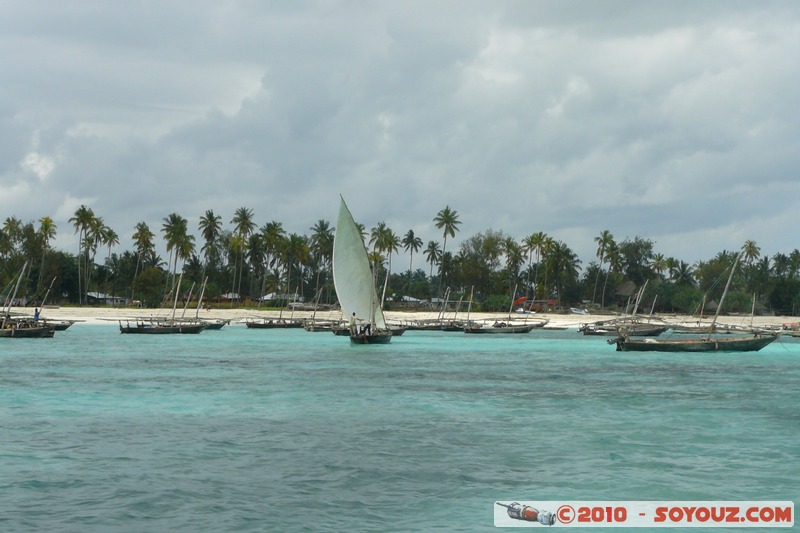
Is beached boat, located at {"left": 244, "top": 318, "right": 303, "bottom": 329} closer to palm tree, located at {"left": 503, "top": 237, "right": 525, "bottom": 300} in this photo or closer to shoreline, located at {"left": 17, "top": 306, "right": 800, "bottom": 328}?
shoreline, located at {"left": 17, "top": 306, "right": 800, "bottom": 328}

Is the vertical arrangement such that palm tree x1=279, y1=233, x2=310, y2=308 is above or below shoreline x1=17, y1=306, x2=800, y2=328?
above

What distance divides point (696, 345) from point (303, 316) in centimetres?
6644

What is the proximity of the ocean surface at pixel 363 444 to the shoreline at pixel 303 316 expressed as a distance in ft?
227

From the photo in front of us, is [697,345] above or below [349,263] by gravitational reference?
below

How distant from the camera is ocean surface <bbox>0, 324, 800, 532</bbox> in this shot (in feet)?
51.6

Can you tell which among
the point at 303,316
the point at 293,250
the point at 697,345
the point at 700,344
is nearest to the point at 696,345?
the point at 697,345

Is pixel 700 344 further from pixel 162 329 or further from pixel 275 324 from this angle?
pixel 275 324

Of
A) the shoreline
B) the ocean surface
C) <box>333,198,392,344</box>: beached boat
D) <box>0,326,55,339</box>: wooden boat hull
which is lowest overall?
the ocean surface

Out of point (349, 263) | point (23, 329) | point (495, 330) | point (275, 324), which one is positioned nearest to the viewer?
point (349, 263)

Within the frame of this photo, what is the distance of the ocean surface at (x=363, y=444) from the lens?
15.7m

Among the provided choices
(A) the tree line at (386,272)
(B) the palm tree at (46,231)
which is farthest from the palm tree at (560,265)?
(B) the palm tree at (46,231)

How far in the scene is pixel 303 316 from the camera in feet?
402

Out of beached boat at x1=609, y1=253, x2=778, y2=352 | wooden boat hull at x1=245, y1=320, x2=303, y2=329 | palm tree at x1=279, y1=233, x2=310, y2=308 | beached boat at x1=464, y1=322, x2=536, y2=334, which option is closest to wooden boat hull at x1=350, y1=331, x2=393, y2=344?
beached boat at x1=609, y1=253, x2=778, y2=352

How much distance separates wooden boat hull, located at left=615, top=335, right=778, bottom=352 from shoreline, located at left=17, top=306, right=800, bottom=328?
41.8 meters
